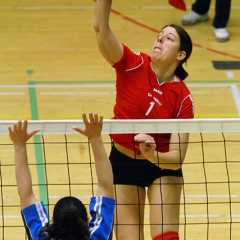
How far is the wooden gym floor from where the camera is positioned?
637cm

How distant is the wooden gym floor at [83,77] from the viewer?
6367 millimetres

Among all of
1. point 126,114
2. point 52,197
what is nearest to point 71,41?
point 52,197

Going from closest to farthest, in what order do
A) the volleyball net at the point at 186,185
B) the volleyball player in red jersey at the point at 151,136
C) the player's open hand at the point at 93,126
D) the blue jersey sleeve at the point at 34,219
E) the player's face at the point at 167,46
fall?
the blue jersey sleeve at the point at 34,219 → the player's open hand at the point at 93,126 → the volleyball player in red jersey at the point at 151,136 → the player's face at the point at 167,46 → the volleyball net at the point at 186,185

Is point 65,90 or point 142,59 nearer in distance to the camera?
point 142,59

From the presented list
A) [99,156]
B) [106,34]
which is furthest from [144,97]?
[99,156]

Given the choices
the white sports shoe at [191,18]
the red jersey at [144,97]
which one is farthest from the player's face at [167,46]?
the white sports shoe at [191,18]

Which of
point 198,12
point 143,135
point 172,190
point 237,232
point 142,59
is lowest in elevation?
point 237,232

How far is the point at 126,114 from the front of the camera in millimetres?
4578

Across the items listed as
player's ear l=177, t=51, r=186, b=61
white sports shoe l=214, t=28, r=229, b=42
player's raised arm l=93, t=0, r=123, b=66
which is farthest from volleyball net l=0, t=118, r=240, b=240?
white sports shoe l=214, t=28, r=229, b=42

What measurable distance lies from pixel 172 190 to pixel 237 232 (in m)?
1.70

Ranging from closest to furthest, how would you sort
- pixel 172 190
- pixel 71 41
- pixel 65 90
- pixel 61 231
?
pixel 61 231
pixel 172 190
pixel 65 90
pixel 71 41

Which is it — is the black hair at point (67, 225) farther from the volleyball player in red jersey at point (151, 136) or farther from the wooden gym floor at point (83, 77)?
the wooden gym floor at point (83, 77)

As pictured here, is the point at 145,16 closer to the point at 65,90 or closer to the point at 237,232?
the point at 65,90

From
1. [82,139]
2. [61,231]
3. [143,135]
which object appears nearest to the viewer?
[61,231]
